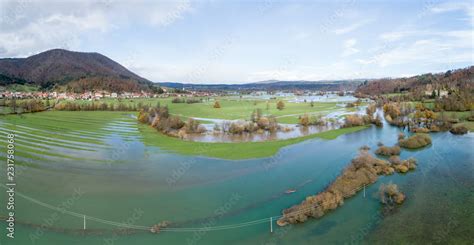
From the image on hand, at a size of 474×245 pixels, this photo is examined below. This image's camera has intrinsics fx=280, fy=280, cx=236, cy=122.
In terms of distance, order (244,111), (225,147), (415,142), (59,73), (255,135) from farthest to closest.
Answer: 1. (59,73)
2. (244,111)
3. (255,135)
4. (225,147)
5. (415,142)

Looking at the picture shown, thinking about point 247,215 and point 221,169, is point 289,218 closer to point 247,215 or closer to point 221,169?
point 247,215

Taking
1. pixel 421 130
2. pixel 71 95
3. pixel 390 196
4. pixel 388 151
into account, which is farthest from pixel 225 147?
pixel 71 95

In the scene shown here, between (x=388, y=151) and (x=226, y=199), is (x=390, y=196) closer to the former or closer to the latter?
(x=226, y=199)

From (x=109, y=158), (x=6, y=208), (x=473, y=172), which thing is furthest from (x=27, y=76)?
(x=473, y=172)

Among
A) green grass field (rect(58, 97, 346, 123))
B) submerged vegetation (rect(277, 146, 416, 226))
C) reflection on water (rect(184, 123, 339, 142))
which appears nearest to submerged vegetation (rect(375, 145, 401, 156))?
submerged vegetation (rect(277, 146, 416, 226))

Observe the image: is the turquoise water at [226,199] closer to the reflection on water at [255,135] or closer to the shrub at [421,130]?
the reflection on water at [255,135]

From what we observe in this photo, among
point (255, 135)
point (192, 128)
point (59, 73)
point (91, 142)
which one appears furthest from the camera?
point (59, 73)

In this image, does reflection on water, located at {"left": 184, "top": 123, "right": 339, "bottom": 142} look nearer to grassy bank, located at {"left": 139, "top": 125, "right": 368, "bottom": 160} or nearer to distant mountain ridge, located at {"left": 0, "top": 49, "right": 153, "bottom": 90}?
grassy bank, located at {"left": 139, "top": 125, "right": 368, "bottom": 160}
